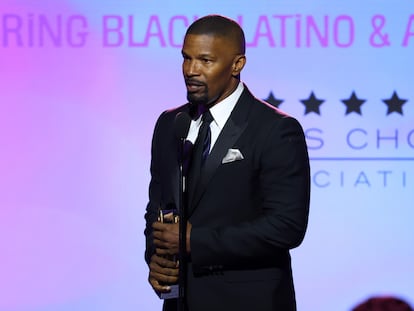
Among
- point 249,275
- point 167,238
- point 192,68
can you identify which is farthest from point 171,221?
Result: point 192,68

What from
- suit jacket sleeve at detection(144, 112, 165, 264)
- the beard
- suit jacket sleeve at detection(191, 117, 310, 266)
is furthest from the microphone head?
suit jacket sleeve at detection(144, 112, 165, 264)

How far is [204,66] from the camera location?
247 centimetres

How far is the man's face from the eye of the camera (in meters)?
2.46

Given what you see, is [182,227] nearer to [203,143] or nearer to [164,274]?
[164,274]

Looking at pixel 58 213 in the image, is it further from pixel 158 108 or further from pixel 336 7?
pixel 336 7

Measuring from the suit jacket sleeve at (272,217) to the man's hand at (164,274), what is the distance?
0.07 meters

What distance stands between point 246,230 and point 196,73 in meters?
0.45

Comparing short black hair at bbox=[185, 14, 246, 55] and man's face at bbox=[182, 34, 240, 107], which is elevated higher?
short black hair at bbox=[185, 14, 246, 55]

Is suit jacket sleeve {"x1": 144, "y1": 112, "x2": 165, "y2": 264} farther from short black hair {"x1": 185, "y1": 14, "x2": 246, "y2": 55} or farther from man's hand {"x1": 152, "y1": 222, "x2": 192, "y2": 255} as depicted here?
short black hair {"x1": 185, "y1": 14, "x2": 246, "y2": 55}

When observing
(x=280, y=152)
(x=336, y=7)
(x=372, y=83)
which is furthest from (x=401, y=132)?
(x=280, y=152)

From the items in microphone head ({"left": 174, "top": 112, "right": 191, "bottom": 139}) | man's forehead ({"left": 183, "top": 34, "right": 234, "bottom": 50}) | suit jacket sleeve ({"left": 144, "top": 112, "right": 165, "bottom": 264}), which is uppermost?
man's forehead ({"left": 183, "top": 34, "right": 234, "bottom": 50})

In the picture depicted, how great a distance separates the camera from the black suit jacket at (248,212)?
2430 millimetres

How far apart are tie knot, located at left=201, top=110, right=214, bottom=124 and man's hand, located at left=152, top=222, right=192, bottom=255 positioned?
32cm

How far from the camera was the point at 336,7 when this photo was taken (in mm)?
4066
